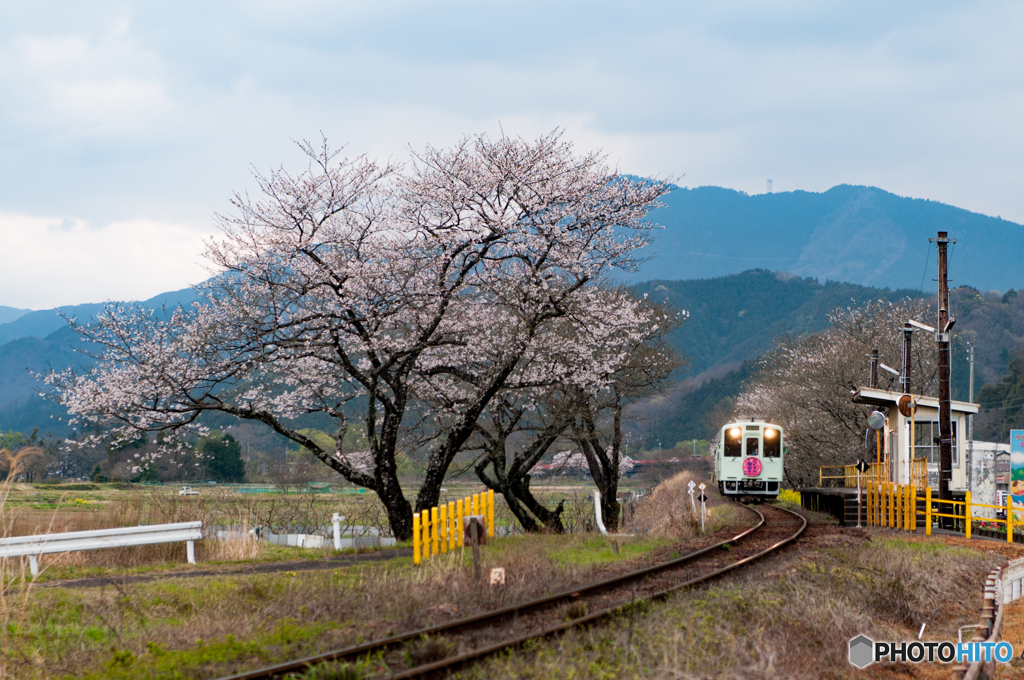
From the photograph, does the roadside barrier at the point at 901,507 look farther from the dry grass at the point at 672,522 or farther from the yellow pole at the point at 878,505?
the dry grass at the point at 672,522

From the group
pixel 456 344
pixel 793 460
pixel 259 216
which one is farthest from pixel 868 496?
pixel 793 460

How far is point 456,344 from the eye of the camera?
19625 mm

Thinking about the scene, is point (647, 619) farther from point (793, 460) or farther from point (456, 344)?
point (793, 460)

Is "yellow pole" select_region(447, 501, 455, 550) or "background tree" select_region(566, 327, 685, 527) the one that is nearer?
"yellow pole" select_region(447, 501, 455, 550)

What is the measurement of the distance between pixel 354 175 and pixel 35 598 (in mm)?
12195

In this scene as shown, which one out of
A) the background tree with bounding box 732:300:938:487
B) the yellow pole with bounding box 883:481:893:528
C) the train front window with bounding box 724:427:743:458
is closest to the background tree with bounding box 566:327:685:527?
the train front window with bounding box 724:427:743:458

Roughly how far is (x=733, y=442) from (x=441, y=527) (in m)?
16.9

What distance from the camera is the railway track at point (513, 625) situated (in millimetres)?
6480

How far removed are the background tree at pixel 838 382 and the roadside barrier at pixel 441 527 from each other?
93.3ft

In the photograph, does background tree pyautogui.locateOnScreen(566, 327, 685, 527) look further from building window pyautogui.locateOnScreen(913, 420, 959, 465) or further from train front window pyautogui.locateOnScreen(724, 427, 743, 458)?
building window pyautogui.locateOnScreen(913, 420, 959, 465)

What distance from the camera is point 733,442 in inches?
1089

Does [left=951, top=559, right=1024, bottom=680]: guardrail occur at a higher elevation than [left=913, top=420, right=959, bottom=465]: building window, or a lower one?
lower

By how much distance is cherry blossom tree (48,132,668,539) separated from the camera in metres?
17.3

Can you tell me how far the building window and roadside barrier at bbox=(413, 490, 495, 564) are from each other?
15897 millimetres
